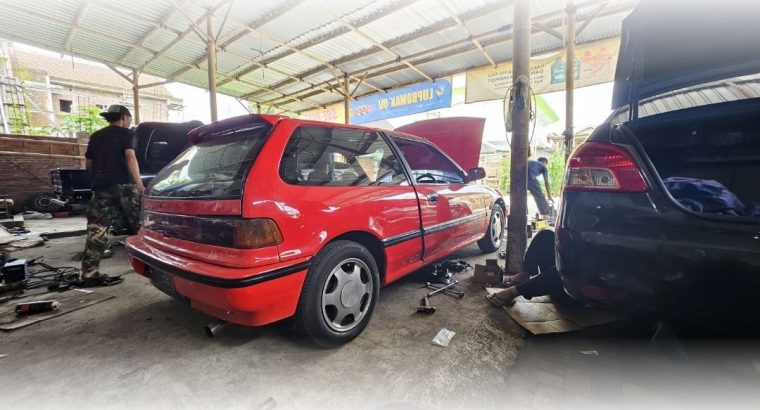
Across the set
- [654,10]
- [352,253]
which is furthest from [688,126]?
[352,253]

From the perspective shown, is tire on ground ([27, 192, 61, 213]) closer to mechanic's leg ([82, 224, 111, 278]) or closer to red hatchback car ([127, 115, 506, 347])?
mechanic's leg ([82, 224, 111, 278])

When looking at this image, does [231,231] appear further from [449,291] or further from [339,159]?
[449,291]

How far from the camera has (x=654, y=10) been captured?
4.83 feet

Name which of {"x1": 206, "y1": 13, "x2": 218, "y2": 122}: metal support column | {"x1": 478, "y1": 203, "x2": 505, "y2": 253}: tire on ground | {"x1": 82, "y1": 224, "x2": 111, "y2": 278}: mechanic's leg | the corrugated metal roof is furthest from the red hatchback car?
{"x1": 206, "y1": 13, "x2": 218, "y2": 122}: metal support column

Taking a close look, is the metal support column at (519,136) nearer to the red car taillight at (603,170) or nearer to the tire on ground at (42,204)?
the red car taillight at (603,170)

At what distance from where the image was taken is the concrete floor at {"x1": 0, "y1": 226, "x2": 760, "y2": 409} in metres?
1.43

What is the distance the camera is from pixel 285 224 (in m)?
1.63

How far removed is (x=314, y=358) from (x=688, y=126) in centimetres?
218

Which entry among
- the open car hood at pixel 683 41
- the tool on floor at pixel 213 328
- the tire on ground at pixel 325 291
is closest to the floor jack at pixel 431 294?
the tire on ground at pixel 325 291

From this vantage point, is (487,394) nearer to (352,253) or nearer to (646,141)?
(352,253)

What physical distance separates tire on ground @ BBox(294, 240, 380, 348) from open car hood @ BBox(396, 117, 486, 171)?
2.73m

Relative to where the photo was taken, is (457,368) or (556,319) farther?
(556,319)

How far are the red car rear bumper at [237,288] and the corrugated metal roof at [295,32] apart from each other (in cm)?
A: 501

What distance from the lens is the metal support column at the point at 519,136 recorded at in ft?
9.36
